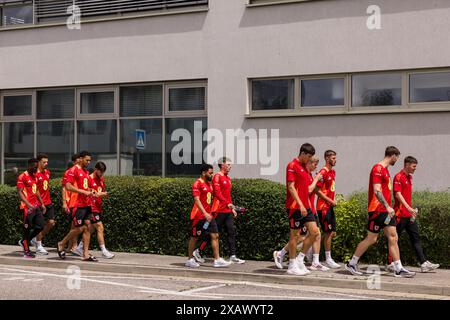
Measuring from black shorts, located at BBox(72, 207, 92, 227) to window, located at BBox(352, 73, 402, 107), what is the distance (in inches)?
229

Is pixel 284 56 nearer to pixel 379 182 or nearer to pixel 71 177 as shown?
pixel 71 177

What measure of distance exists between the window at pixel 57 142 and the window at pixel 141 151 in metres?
1.47

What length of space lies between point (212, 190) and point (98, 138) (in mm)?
6402

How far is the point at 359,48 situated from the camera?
50.7 ft

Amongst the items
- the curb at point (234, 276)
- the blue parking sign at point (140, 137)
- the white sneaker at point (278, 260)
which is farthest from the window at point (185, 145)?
the white sneaker at point (278, 260)

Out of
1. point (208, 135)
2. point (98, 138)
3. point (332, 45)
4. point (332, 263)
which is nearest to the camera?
point (332, 263)

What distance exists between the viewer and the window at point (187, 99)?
1744cm

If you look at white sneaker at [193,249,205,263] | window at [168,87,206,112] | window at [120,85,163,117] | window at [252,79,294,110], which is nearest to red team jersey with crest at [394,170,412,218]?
white sneaker at [193,249,205,263]

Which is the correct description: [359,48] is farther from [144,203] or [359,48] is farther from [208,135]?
[144,203]

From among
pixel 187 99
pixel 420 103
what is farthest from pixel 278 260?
pixel 187 99

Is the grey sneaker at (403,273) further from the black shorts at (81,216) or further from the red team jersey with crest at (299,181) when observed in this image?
the black shorts at (81,216)

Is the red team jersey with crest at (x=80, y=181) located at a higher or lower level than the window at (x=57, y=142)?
lower

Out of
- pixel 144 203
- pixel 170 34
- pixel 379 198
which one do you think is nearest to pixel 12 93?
pixel 170 34

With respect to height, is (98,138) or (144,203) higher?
(98,138)
